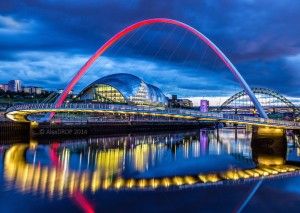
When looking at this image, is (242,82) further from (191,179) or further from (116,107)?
(191,179)

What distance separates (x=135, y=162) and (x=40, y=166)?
25.9 feet

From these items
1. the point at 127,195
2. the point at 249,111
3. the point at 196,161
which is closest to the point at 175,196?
the point at 127,195

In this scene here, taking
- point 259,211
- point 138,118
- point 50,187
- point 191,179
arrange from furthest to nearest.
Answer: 1. point 138,118
2. point 191,179
3. point 50,187
4. point 259,211

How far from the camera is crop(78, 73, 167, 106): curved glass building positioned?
97.3 meters

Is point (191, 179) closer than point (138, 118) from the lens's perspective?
Yes

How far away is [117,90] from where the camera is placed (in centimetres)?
9731

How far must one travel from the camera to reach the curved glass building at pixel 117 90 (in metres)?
97.3

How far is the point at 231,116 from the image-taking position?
119 feet

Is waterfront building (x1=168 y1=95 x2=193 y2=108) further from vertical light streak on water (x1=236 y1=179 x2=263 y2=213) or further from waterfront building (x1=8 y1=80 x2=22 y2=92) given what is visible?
vertical light streak on water (x1=236 y1=179 x2=263 y2=213)

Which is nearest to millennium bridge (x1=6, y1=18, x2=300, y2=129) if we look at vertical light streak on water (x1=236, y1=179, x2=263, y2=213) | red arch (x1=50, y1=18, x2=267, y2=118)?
red arch (x1=50, y1=18, x2=267, y2=118)

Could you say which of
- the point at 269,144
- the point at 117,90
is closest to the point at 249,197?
the point at 269,144

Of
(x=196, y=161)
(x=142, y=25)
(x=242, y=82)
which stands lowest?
(x=196, y=161)

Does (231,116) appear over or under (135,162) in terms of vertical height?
over

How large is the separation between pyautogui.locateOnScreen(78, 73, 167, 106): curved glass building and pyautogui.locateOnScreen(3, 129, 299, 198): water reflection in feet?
176
